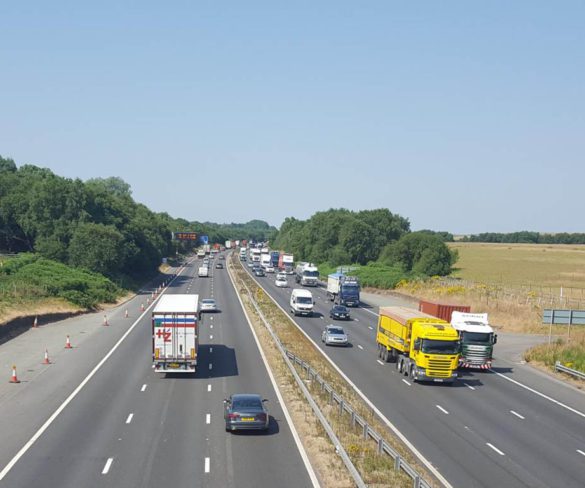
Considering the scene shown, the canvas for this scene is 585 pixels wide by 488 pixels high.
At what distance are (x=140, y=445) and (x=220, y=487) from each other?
5.25 meters

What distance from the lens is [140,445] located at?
23.4 m

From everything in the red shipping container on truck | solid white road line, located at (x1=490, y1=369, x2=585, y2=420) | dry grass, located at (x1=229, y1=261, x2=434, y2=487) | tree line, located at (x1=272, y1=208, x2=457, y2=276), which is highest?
tree line, located at (x1=272, y1=208, x2=457, y2=276)

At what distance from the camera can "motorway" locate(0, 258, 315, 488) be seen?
2027cm

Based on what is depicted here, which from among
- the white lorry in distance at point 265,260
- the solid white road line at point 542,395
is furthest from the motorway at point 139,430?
the white lorry in distance at point 265,260

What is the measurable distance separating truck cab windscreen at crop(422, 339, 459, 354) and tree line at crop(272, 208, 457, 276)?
84147 millimetres

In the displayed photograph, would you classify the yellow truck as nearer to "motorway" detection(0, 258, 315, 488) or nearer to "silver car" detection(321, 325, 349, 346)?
"motorway" detection(0, 258, 315, 488)

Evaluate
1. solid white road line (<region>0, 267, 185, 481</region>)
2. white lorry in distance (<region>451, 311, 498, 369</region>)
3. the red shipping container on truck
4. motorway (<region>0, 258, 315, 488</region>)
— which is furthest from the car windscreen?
solid white road line (<region>0, 267, 185, 481</region>)

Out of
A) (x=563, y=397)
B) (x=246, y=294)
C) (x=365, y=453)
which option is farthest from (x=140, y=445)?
(x=246, y=294)

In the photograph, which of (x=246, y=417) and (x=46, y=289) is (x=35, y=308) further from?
(x=246, y=417)

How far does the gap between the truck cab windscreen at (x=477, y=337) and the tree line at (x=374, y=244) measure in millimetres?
78899

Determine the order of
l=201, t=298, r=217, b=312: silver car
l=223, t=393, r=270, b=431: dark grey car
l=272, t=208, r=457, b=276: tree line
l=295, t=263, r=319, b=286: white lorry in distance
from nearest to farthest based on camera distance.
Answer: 1. l=223, t=393, r=270, b=431: dark grey car
2. l=201, t=298, r=217, b=312: silver car
3. l=295, t=263, r=319, b=286: white lorry in distance
4. l=272, t=208, r=457, b=276: tree line

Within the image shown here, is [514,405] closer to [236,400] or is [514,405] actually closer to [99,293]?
[236,400]

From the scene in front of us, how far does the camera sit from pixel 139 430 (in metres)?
25.3

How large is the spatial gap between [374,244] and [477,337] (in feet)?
380
